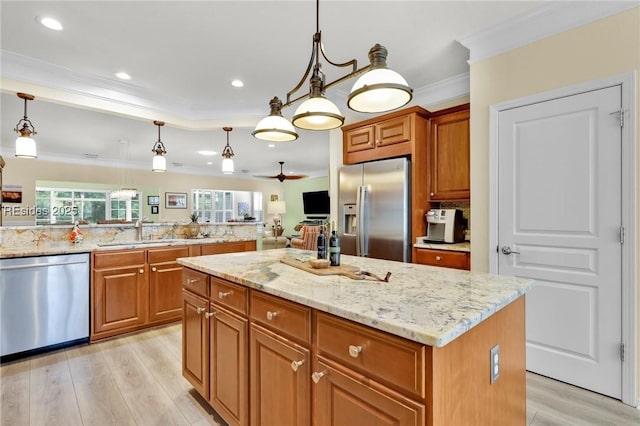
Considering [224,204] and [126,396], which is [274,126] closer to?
[126,396]

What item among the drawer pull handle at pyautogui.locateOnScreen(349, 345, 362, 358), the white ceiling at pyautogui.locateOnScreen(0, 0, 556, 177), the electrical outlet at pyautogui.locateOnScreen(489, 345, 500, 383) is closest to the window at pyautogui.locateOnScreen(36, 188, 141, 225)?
the white ceiling at pyautogui.locateOnScreen(0, 0, 556, 177)

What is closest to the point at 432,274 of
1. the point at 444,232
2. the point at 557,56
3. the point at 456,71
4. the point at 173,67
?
the point at 444,232

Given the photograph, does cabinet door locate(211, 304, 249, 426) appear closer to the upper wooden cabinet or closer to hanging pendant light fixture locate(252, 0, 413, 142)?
hanging pendant light fixture locate(252, 0, 413, 142)

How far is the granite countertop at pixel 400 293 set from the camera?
0.88 metres

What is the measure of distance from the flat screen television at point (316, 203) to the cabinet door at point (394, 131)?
614cm

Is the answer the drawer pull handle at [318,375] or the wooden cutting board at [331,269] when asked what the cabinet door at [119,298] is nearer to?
the wooden cutting board at [331,269]

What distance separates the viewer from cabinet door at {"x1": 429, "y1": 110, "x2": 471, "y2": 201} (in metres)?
3.02

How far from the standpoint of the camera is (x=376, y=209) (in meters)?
3.33

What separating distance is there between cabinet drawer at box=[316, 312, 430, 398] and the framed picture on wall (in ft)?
28.3

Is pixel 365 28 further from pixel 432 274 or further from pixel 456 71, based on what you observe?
pixel 432 274

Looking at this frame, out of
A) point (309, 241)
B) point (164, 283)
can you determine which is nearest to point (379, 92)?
point (164, 283)

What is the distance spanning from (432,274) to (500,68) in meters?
1.91

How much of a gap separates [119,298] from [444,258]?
128 inches

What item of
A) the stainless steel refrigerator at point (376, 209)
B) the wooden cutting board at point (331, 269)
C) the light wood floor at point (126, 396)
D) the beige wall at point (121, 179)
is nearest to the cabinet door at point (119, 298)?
the light wood floor at point (126, 396)
